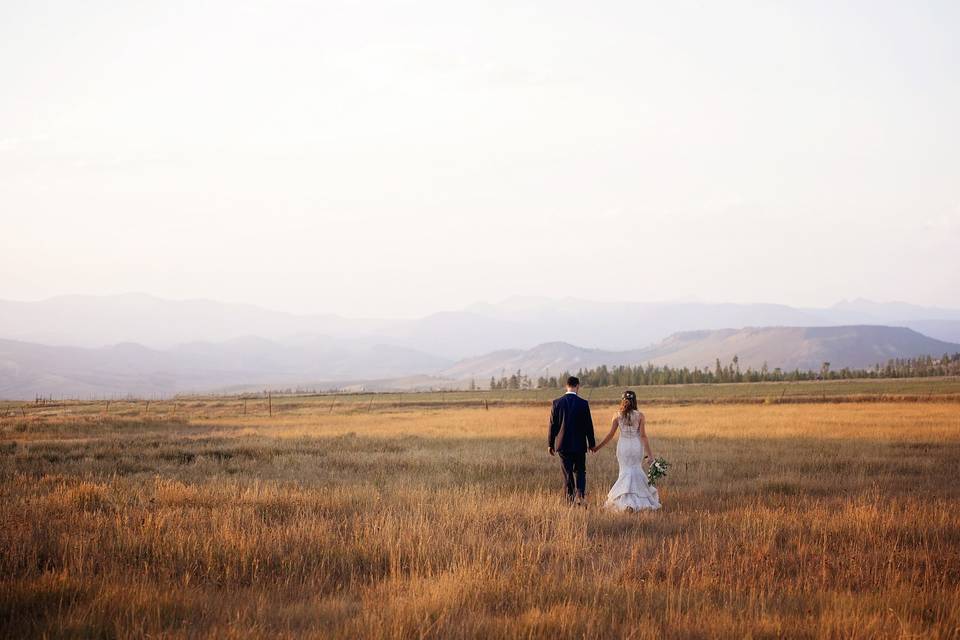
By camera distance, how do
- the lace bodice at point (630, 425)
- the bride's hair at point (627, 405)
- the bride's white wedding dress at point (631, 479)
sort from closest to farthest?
the bride's white wedding dress at point (631, 479), the bride's hair at point (627, 405), the lace bodice at point (630, 425)

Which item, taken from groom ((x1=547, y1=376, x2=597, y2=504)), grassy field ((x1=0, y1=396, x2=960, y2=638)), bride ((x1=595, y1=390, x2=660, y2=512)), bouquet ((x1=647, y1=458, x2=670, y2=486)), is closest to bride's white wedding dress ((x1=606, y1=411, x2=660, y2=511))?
bride ((x1=595, y1=390, x2=660, y2=512))

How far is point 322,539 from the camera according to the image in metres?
10.9

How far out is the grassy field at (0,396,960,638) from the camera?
752 cm

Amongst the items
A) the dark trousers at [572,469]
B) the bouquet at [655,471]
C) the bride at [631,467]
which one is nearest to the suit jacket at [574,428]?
the dark trousers at [572,469]

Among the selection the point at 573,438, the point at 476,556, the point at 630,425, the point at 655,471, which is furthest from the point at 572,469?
the point at 476,556

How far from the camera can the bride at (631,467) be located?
558 inches

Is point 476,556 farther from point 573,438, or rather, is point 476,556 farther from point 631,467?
point 631,467

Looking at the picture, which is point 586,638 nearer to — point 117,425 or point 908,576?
point 908,576

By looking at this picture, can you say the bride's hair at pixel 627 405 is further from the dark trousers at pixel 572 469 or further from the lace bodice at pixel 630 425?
the dark trousers at pixel 572 469

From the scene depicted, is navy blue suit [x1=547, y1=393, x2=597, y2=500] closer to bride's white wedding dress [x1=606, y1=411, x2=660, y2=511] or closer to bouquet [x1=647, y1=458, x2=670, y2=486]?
bride's white wedding dress [x1=606, y1=411, x2=660, y2=511]

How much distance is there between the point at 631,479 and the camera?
14469mm

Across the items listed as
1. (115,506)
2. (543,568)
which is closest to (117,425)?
(115,506)

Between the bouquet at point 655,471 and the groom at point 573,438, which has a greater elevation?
the groom at point 573,438

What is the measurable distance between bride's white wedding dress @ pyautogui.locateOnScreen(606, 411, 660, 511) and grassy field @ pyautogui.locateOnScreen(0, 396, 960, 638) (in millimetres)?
494
